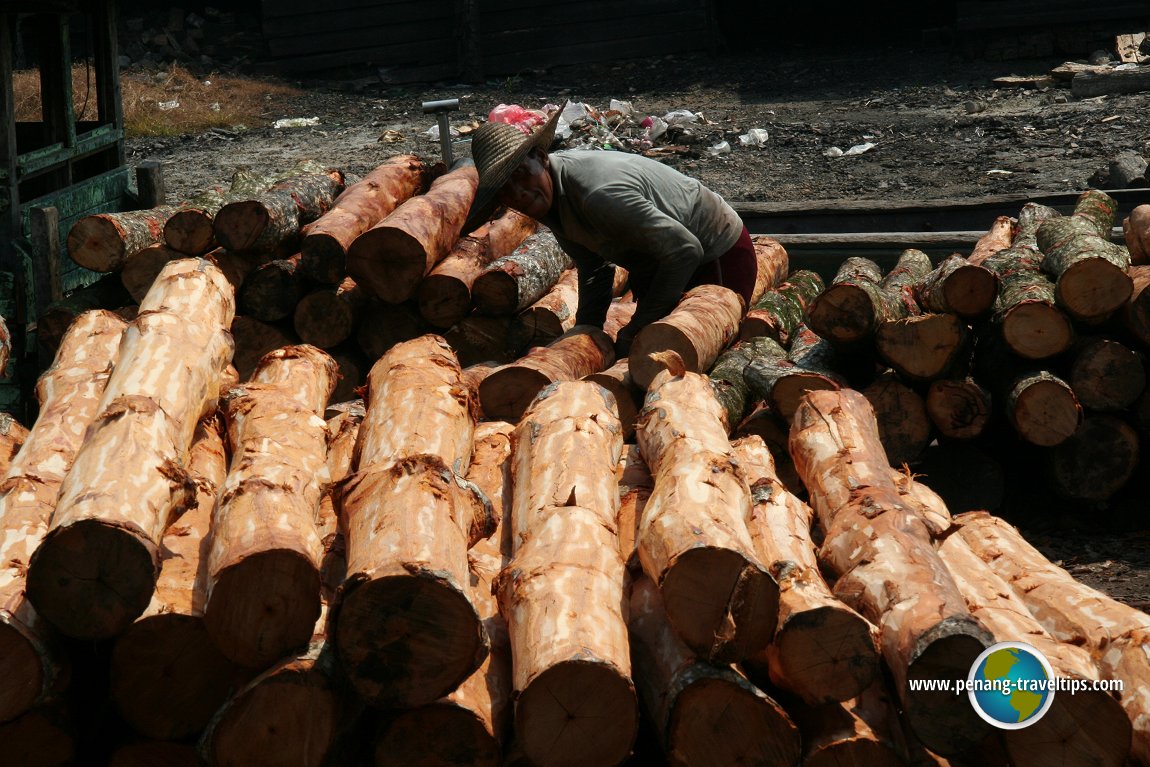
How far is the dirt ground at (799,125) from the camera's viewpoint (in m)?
13.0

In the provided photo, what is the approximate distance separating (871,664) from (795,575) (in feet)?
1.35

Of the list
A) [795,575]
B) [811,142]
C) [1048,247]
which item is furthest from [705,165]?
[795,575]

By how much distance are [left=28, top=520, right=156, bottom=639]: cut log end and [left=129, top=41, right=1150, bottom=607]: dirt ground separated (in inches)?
373

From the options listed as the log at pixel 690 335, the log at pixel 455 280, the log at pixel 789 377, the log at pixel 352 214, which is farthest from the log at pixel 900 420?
the log at pixel 352 214

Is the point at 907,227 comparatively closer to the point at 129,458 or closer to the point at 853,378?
the point at 853,378

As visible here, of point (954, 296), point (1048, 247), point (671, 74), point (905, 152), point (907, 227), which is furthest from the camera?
point (671, 74)

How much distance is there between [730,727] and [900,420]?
3.37 m

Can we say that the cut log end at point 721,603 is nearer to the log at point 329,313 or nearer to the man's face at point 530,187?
the man's face at point 530,187

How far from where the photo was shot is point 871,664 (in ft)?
10.5

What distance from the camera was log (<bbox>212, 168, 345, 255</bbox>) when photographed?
271 inches

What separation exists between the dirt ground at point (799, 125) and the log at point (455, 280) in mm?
5528

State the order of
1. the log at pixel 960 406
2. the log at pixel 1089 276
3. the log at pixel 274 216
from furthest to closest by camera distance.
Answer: the log at pixel 274 216, the log at pixel 960 406, the log at pixel 1089 276

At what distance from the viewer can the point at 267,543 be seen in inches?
126

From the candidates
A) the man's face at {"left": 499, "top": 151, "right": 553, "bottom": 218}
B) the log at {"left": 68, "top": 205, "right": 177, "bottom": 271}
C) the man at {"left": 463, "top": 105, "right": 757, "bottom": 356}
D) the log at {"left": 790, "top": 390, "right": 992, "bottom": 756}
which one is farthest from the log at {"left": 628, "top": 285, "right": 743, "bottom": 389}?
the log at {"left": 68, "top": 205, "right": 177, "bottom": 271}
